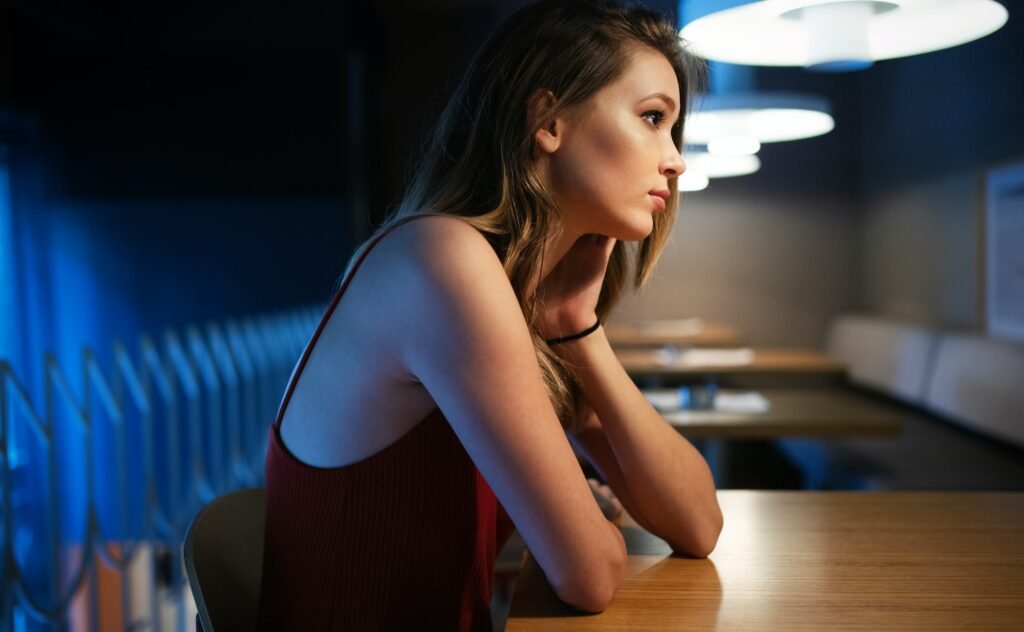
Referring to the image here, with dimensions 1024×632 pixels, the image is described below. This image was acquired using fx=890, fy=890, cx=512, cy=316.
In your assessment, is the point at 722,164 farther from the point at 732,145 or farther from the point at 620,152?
the point at 620,152

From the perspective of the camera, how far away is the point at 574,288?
47.1 inches

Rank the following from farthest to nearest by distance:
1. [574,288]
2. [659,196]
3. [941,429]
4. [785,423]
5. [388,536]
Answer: [941,429]
[785,423]
[574,288]
[659,196]
[388,536]

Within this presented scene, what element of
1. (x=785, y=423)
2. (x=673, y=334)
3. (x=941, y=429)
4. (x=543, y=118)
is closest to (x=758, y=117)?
(x=785, y=423)

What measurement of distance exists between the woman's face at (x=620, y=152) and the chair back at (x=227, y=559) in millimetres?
546

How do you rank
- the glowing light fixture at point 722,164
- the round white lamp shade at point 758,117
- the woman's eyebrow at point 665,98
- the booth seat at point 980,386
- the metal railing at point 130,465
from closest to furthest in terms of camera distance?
the woman's eyebrow at point 665,98, the metal railing at point 130,465, the round white lamp shade at point 758,117, the booth seat at point 980,386, the glowing light fixture at point 722,164

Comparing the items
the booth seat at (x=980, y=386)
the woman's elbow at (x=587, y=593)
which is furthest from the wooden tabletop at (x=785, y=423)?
the woman's elbow at (x=587, y=593)

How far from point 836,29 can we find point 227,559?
1.00 metres

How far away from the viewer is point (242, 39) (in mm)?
5047

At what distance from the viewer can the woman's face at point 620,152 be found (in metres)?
1.03

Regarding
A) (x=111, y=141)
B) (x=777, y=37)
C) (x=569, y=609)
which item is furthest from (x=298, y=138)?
(x=569, y=609)

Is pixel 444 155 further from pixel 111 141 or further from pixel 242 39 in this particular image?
pixel 111 141

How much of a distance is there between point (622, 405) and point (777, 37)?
557 millimetres

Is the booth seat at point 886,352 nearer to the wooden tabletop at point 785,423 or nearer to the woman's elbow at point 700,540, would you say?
the wooden tabletop at point 785,423

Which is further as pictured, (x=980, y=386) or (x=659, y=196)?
(x=980, y=386)
